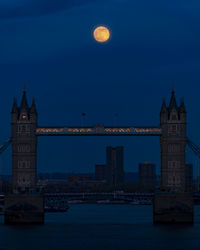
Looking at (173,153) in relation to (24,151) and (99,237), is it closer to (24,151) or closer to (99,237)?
(99,237)

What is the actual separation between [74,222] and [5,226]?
25758 mm

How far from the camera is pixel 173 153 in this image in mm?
163250

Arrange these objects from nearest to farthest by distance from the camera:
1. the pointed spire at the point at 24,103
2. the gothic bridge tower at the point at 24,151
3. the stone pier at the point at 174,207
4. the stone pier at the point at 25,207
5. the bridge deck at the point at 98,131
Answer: the stone pier at the point at 174,207
the stone pier at the point at 25,207
the bridge deck at the point at 98,131
the gothic bridge tower at the point at 24,151
the pointed spire at the point at 24,103

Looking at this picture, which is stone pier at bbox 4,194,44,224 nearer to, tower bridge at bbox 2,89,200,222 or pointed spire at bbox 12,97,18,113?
tower bridge at bbox 2,89,200,222

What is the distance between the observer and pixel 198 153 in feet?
541

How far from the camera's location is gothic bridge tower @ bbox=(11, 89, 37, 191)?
16300 centimetres

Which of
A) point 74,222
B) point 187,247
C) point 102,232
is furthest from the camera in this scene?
point 74,222

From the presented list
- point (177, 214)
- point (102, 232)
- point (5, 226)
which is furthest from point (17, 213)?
point (177, 214)

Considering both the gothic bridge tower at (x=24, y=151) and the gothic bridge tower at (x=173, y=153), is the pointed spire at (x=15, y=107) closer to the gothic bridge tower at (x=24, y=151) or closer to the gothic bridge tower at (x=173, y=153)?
the gothic bridge tower at (x=24, y=151)

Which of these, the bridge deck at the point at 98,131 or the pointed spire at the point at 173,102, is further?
the pointed spire at the point at 173,102

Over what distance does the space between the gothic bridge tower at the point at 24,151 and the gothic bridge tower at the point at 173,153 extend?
21270 mm

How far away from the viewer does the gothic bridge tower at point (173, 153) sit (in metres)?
163

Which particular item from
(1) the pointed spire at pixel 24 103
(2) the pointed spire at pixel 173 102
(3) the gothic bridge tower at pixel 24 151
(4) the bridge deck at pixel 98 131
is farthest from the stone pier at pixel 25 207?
(2) the pointed spire at pixel 173 102

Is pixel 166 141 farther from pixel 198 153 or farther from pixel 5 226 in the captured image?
pixel 5 226
